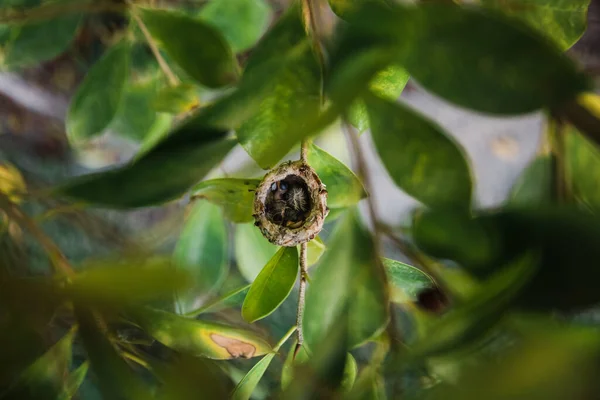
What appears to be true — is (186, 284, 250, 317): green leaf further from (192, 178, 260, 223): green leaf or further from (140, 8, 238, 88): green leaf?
(140, 8, 238, 88): green leaf

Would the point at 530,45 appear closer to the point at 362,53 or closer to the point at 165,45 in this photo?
the point at 362,53

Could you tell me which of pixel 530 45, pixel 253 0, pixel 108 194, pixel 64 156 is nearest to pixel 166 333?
pixel 108 194

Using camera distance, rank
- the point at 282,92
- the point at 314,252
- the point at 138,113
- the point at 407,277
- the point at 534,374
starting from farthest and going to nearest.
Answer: the point at 138,113, the point at 314,252, the point at 407,277, the point at 282,92, the point at 534,374

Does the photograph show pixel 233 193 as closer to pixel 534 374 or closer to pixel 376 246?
pixel 376 246

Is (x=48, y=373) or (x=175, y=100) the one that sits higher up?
(x=175, y=100)

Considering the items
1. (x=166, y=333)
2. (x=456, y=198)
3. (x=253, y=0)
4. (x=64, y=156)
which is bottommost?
(x=64, y=156)

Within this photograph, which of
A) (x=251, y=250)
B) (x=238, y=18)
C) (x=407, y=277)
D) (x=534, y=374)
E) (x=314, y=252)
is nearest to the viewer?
(x=534, y=374)

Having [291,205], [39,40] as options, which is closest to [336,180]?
[291,205]

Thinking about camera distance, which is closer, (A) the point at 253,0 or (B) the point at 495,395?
(B) the point at 495,395
